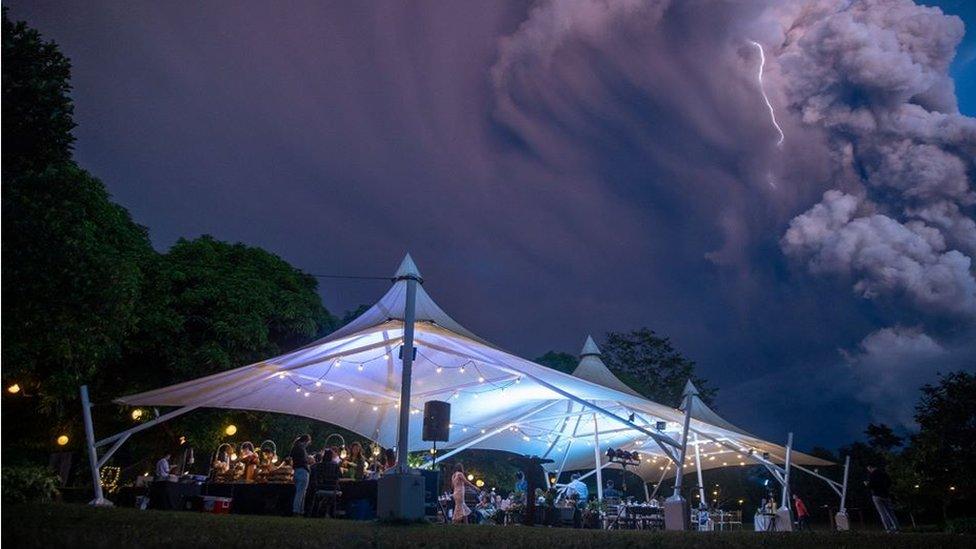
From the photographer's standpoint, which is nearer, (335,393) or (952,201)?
(335,393)

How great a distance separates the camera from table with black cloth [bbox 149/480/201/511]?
376 inches

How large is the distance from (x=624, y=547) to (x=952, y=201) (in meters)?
62.2

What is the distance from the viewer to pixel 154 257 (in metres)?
14.9

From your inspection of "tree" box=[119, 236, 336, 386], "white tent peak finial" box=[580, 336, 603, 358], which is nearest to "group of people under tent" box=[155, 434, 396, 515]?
"tree" box=[119, 236, 336, 386]

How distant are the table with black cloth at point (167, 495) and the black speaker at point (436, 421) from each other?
4402 millimetres

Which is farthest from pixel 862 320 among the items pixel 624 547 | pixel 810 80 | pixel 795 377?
pixel 624 547

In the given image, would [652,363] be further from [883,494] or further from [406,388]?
[406,388]

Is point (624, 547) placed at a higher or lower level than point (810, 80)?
lower

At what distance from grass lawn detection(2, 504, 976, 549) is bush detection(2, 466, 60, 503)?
0.55 m

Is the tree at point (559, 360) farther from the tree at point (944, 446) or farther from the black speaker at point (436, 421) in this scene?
the black speaker at point (436, 421)

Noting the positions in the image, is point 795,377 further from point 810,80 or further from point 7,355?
point 7,355

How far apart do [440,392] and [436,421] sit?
555 centimetres

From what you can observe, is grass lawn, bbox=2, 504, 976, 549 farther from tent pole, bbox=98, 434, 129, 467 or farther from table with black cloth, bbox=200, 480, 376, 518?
table with black cloth, bbox=200, 480, 376, 518

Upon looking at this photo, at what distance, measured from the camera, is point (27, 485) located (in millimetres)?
6234
